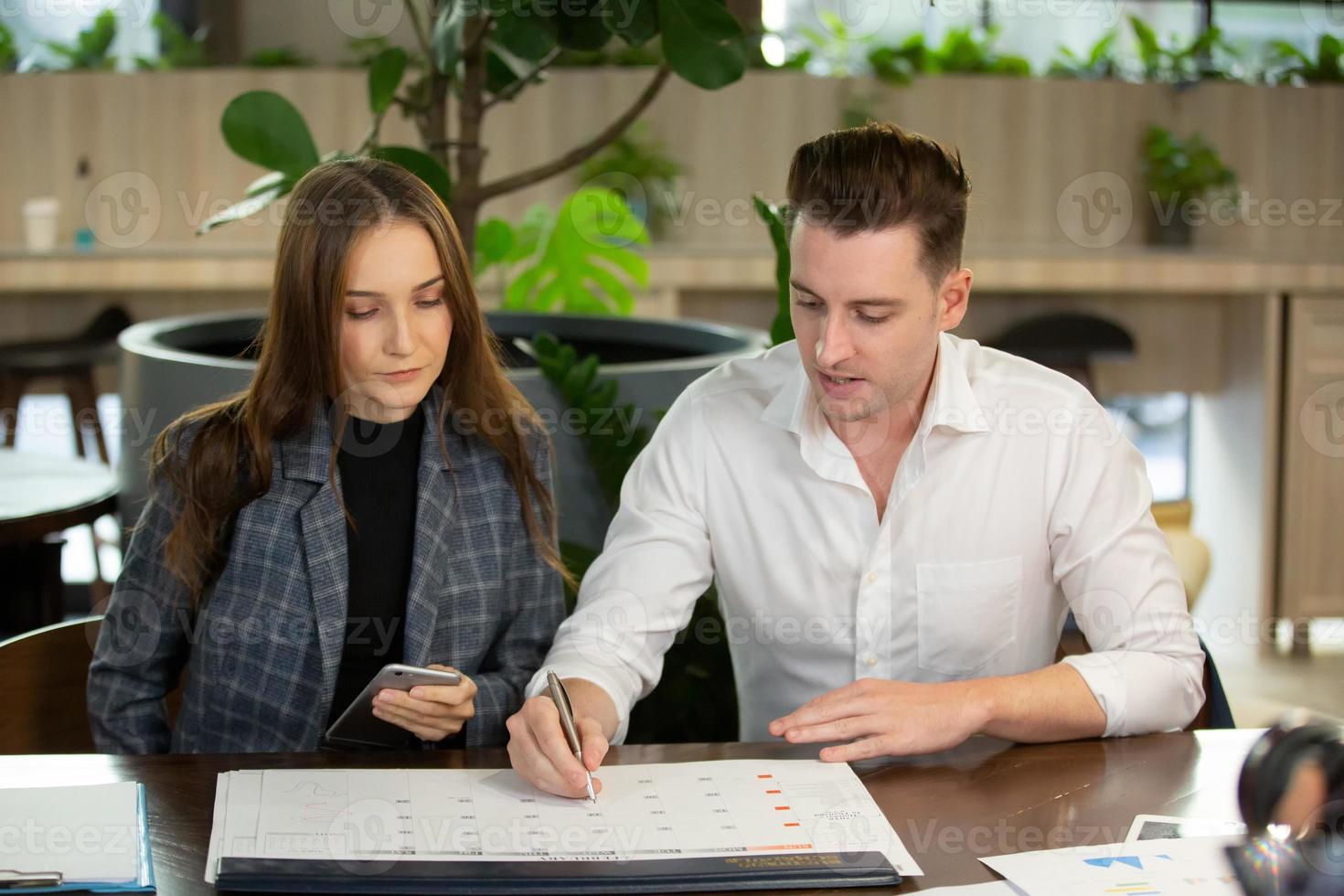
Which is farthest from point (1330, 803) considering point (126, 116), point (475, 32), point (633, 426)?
point (126, 116)

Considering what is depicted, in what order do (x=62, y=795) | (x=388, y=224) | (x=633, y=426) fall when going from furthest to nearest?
(x=633, y=426), (x=388, y=224), (x=62, y=795)

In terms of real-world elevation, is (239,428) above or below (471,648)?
above

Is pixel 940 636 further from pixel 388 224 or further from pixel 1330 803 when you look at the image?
pixel 1330 803

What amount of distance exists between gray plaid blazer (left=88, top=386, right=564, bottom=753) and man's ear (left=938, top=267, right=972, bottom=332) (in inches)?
23.4

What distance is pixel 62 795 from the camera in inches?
44.6

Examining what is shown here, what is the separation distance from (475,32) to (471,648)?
4.03 ft

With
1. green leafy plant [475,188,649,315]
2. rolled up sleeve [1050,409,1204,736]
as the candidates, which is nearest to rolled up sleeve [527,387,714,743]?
rolled up sleeve [1050,409,1204,736]

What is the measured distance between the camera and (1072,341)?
481cm
